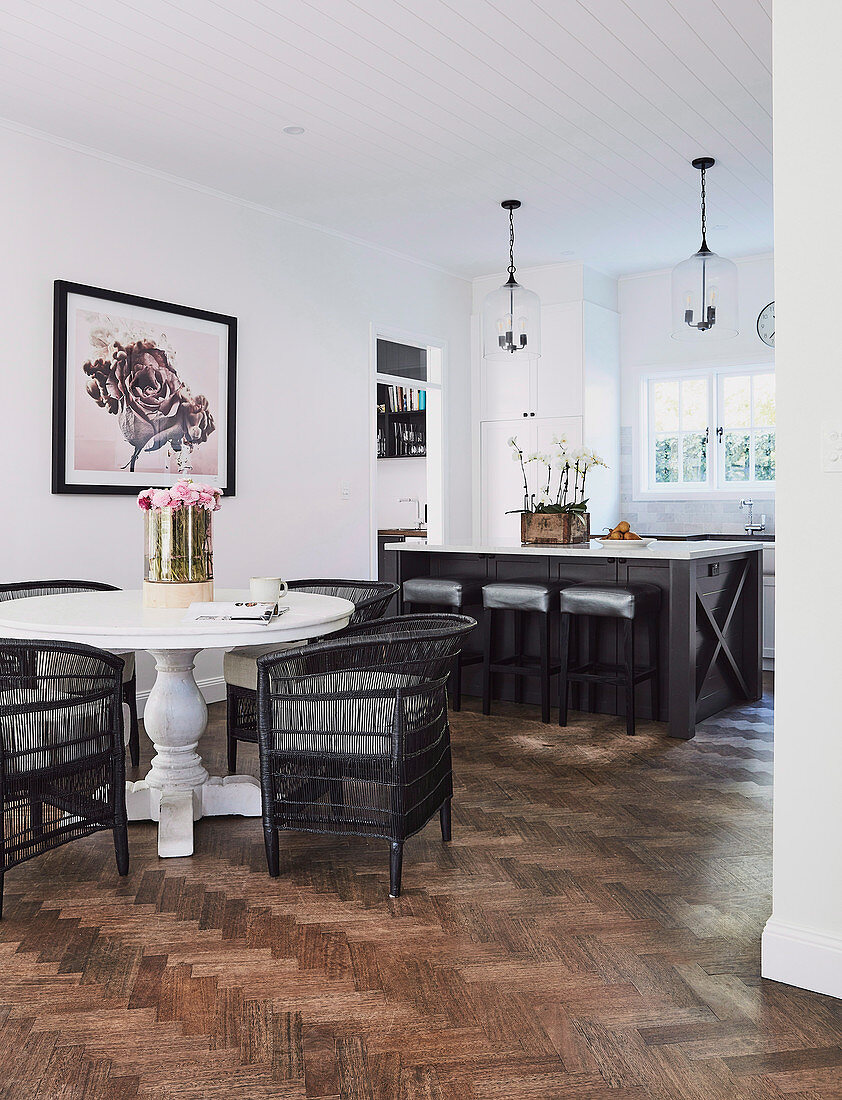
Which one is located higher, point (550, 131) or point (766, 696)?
point (550, 131)

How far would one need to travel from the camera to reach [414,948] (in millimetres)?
2250

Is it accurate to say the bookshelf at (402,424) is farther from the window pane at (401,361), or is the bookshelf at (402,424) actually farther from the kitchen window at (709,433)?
the kitchen window at (709,433)

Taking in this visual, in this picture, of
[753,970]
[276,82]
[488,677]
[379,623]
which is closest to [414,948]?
[753,970]

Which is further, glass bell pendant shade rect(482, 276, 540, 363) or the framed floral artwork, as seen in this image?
glass bell pendant shade rect(482, 276, 540, 363)

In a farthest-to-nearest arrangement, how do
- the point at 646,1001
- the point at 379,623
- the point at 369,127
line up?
1. the point at 369,127
2. the point at 379,623
3. the point at 646,1001

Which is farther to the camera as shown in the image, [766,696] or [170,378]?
[766,696]

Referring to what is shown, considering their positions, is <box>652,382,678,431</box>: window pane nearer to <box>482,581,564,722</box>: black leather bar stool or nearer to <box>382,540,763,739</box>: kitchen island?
<box>382,540,763,739</box>: kitchen island

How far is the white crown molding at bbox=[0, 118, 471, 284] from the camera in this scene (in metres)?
4.20

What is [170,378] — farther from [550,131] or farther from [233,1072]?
[233,1072]

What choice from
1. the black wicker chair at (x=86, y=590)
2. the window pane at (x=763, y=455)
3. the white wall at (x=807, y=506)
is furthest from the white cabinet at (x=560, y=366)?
the white wall at (x=807, y=506)

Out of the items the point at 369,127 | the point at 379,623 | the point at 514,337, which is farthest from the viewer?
the point at 514,337

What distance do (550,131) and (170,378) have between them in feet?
7.45

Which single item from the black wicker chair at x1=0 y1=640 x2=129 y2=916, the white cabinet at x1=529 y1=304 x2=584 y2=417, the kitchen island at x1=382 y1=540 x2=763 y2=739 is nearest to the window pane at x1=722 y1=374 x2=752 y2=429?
the white cabinet at x1=529 y1=304 x2=584 y2=417

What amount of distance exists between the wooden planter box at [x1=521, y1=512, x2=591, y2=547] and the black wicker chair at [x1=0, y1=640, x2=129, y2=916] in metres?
2.80
